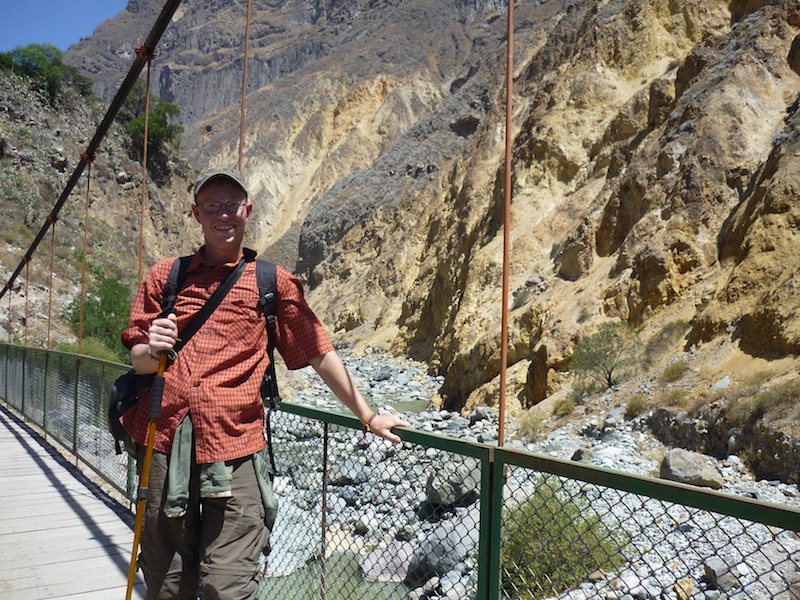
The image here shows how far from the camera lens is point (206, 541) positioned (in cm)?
204

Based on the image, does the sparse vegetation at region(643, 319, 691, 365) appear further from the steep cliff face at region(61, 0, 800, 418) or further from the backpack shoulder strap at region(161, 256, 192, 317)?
the backpack shoulder strap at region(161, 256, 192, 317)

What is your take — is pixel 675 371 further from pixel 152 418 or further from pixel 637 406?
pixel 152 418

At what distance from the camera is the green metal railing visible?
2117 millimetres

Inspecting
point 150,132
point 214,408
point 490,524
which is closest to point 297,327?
point 214,408

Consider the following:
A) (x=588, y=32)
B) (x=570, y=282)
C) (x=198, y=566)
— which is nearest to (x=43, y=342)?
(x=570, y=282)

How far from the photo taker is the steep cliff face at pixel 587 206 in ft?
41.7

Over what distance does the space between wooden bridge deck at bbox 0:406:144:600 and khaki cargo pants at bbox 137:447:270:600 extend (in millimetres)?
1275

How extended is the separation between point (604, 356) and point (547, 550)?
10304 millimetres

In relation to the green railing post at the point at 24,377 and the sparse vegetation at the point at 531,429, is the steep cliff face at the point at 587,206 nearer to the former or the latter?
the sparse vegetation at the point at 531,429

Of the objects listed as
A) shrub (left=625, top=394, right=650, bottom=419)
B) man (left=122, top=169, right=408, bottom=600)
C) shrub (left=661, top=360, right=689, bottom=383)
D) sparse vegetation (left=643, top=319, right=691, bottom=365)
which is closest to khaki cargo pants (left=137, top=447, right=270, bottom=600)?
man (left=122, top=169, right=408, bottom=600)

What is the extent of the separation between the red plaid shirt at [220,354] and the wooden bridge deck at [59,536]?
5.28 ft

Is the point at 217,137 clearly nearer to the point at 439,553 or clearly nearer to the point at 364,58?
the point at 364,58

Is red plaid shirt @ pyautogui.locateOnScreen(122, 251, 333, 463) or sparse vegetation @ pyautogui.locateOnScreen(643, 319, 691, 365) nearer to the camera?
red plaid shirt @ pyautogui.locateOnScreen(122, 251, 333, 463)

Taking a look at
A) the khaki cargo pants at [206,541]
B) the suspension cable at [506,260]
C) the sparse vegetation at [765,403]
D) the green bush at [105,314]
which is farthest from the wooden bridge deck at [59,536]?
the green bush at [105,314]
